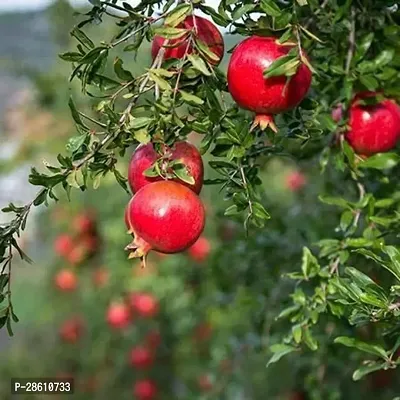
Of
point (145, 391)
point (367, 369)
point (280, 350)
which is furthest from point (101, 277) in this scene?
point (367, 369)

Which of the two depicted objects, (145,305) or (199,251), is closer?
(199,251)

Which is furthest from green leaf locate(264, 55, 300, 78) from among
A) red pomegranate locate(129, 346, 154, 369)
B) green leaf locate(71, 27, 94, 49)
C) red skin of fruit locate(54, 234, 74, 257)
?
red skin of fruit locate(54, 234, 74, 257)

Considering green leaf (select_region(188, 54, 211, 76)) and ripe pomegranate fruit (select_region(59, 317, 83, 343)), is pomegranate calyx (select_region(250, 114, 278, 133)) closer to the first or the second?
green leaf (select_region(188, 54, 211, 76))

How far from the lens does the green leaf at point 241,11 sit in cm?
54

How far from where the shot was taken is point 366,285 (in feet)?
1.79

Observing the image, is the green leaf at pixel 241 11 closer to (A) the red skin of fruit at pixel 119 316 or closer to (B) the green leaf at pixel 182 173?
(B) the green leaf at pixel 182 173

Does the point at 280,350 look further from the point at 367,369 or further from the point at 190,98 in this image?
the point at 190,98

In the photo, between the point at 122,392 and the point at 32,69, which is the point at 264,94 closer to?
the point at 122,392

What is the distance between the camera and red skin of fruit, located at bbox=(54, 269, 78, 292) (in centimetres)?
232

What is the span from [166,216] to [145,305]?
1608 millimetres

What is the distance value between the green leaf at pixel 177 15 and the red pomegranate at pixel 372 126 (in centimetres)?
22

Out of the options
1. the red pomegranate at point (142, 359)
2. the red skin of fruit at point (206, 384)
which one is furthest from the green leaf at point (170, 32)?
the red pomegranate at point (142, 359)

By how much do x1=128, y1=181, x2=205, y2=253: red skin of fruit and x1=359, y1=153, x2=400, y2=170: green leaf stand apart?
0.70 feet

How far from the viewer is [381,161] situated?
0.66 m
